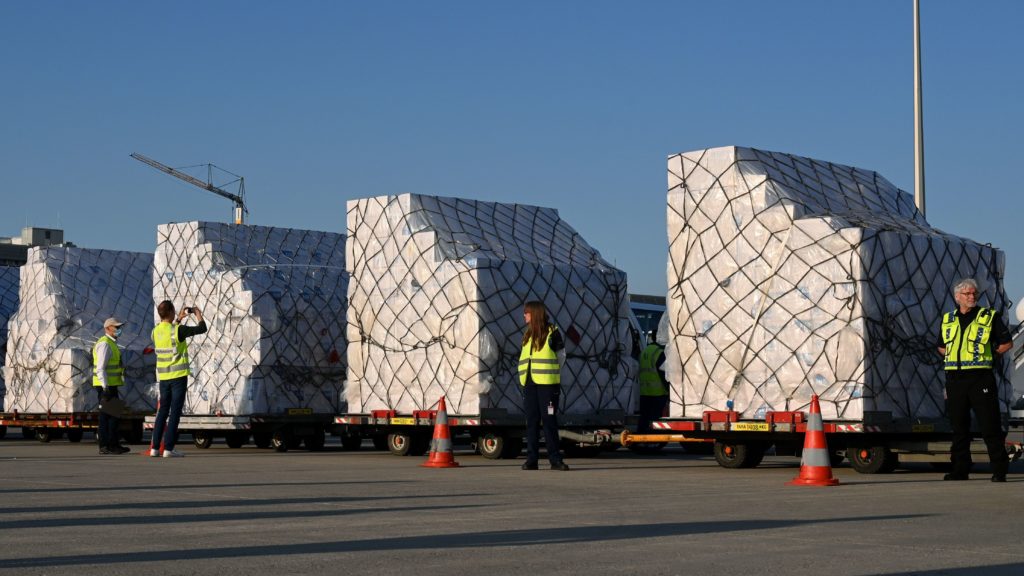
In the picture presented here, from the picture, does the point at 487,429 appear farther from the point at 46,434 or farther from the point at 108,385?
the point at 46,434

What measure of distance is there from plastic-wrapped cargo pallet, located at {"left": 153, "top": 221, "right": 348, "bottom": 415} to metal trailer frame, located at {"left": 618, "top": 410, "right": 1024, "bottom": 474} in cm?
767

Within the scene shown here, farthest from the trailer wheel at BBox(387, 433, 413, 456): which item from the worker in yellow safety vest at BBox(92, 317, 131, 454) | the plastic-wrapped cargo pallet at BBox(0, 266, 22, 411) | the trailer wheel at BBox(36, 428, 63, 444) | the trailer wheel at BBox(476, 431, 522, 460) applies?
the plastic-wrapped cargo pallet at BBox(0, 266, 22, 411)

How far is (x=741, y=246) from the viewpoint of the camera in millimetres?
14047

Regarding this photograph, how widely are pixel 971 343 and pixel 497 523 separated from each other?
5.85 m

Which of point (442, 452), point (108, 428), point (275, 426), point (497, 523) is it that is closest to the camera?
point (497, 523)

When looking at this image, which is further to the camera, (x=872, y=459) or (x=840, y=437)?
(x=840, y=437)

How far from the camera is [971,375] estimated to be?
40.1 ft

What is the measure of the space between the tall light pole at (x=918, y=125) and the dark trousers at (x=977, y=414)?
10.3 metres

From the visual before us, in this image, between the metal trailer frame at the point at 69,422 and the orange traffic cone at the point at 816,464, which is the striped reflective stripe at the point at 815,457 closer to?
the orange traffic cone at the point at 816,464

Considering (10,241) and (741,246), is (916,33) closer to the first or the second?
(741,246)

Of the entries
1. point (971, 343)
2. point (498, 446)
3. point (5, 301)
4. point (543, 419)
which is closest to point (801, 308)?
point (971, 343)

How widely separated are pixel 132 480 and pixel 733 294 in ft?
19.7

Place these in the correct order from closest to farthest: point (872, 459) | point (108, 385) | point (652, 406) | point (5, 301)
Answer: point (872, 459)
point (108, 385)
point (652, 406)
point (5, 301)

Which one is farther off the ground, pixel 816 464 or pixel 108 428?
pixel 108 428
